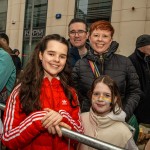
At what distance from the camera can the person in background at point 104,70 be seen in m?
2.69

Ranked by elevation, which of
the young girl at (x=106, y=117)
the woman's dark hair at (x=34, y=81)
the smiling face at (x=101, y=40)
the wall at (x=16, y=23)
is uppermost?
the wall at (x=16, y=23)

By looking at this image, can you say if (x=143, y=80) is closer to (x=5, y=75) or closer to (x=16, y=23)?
(x=5, y=75)

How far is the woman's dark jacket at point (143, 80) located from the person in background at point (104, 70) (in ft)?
3.74

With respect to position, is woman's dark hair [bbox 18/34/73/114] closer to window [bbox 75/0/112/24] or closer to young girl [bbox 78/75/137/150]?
young girl [bbox 78/75/137/150]

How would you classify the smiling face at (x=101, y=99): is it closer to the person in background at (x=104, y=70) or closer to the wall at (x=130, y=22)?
the person in background at (x=104, y=70)

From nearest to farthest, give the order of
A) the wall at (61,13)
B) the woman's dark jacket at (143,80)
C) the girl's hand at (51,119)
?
the girl's hand at (51,119), the woman's dark jacket at (143,80), the wall at (61,13)

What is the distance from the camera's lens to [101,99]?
7.96 ft

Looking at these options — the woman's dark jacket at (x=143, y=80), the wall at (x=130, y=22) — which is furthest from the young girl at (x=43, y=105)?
the wall at (x=130, y=22)

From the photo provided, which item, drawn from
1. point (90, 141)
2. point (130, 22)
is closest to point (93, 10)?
point (130, 22)

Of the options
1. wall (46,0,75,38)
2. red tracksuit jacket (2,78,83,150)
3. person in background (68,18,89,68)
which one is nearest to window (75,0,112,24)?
wall (46,0,75,38)

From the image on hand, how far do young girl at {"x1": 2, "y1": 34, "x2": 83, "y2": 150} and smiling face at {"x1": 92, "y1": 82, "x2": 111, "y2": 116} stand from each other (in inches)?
8.2

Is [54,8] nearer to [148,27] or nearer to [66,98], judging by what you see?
[148,27]

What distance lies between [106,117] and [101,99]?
6.2 inches

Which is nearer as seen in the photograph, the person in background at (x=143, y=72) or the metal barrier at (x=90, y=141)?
the metal barrier at (x=90, y=141)
